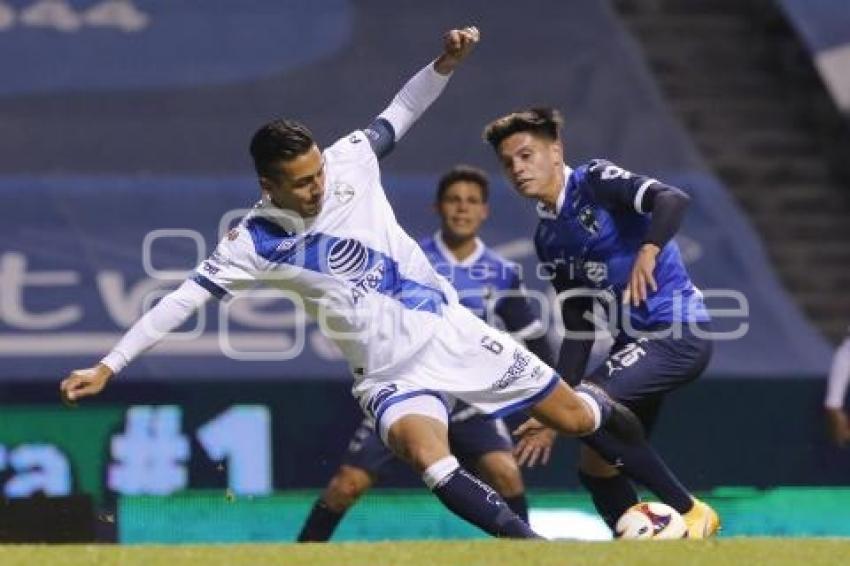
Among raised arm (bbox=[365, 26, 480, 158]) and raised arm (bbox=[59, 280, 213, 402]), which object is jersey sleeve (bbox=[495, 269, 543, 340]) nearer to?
raised arm (bbox=[365, 26, 480, 158])

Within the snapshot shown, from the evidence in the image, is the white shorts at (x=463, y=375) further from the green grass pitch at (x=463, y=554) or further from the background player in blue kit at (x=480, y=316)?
the background player in blue kit at (x=480, y=316)

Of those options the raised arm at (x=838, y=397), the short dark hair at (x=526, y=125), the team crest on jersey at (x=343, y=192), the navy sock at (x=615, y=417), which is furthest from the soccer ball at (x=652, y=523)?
the raised arm at (x=838, y=397)

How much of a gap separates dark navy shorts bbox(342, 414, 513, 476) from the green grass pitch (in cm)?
298

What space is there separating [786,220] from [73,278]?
4.65m

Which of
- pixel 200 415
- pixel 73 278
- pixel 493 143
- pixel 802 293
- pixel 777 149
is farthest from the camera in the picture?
pixel 777 149

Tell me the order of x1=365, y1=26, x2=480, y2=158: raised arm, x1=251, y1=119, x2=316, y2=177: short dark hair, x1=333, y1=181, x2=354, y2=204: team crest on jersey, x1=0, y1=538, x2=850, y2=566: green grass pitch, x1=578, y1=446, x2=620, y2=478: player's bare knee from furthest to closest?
x1=578, y1=446, x2=620, y2=478: player's bare knee
x1=365, y1=26, x2=480, y2=158: raised arm
x1=333, y1=181, x2=354, y2=204: team crest on jersey
x1=251, y1=119, x2=316, y2=177: short dark hair
x1=0, y1=538, x2=850, y2=566: green grass pitch

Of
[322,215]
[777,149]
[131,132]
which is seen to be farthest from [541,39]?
[322,215]

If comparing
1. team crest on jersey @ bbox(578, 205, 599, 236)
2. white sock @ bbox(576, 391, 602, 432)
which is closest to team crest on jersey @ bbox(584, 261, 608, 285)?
team crest on jersey @ bbox(578, 205, 599, 236)

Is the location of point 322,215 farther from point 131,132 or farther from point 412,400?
point 131,132

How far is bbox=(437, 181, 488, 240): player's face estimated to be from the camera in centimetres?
1079

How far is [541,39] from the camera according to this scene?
14.2 meters

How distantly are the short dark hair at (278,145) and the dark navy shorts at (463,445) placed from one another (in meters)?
3.07

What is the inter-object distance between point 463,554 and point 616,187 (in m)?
1.83

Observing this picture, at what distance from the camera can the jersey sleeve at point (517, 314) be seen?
1071 cm
